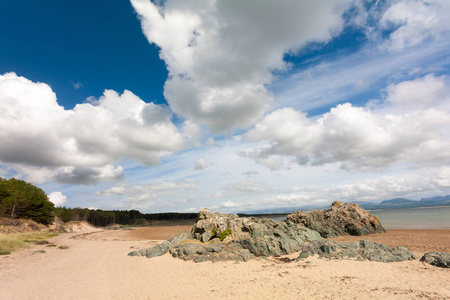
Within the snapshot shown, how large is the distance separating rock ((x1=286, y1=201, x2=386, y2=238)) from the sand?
20260 millimetres

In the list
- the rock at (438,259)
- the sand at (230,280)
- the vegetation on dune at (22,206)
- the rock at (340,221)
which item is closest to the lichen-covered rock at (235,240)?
the sand at (230,280)

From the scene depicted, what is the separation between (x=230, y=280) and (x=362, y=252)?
1199 cm

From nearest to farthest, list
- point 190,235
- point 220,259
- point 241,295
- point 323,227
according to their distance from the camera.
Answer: point 241,295
point 220,259
point 190,235
point 323,227

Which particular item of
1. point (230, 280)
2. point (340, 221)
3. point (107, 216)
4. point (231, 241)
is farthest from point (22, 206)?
point (340, 221)

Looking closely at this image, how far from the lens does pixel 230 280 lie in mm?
15156

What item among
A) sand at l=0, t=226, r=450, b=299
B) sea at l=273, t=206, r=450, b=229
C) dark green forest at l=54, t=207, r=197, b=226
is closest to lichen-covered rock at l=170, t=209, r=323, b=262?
sand at l=0, t=226, r=450, b=299

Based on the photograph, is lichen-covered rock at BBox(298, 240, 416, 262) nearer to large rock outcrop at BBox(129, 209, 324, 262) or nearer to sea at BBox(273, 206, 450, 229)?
large rock outcrop at BBox(129, 209, 324, 262)

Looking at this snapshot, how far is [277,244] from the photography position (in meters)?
22.0

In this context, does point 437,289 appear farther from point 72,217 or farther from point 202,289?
point 72,217

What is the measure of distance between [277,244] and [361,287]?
9.90m

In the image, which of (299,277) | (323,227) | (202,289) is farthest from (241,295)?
(323,227)

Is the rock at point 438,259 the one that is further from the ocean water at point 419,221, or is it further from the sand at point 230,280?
the ocean water at point 419,221

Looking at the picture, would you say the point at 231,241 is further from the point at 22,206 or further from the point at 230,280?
the point at 22,206

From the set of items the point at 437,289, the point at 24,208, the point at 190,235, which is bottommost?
the point at 437,289
